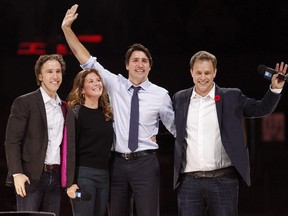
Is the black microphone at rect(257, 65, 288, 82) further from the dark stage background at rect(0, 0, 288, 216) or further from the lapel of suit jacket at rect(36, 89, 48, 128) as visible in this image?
the dark stage background at rect(0, 0, 288, 216)

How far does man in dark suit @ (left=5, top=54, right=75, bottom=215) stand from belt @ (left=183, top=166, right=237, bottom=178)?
63cm

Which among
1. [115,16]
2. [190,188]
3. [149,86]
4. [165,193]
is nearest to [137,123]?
[149,86]

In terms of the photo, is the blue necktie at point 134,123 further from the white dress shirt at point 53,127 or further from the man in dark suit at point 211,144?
the white dress shirt at point 53,127

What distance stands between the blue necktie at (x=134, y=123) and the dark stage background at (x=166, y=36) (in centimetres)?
404

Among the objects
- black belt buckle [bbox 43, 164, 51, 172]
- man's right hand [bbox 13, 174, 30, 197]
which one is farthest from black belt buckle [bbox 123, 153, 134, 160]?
man's right hand [bbox 13, 174, 30, 197]

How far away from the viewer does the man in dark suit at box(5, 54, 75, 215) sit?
317 cm

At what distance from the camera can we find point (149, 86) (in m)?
3.61

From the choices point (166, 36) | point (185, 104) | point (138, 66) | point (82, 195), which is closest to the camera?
point (82, 195)

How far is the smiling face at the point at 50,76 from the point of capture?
3.29 m

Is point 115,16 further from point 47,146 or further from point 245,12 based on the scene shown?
point 47,146

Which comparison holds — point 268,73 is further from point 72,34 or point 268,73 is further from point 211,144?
point 72,34

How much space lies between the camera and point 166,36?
→ 7867mm

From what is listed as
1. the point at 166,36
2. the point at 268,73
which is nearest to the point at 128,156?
the point at 268,73

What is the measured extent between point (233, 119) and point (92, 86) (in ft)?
2.51
